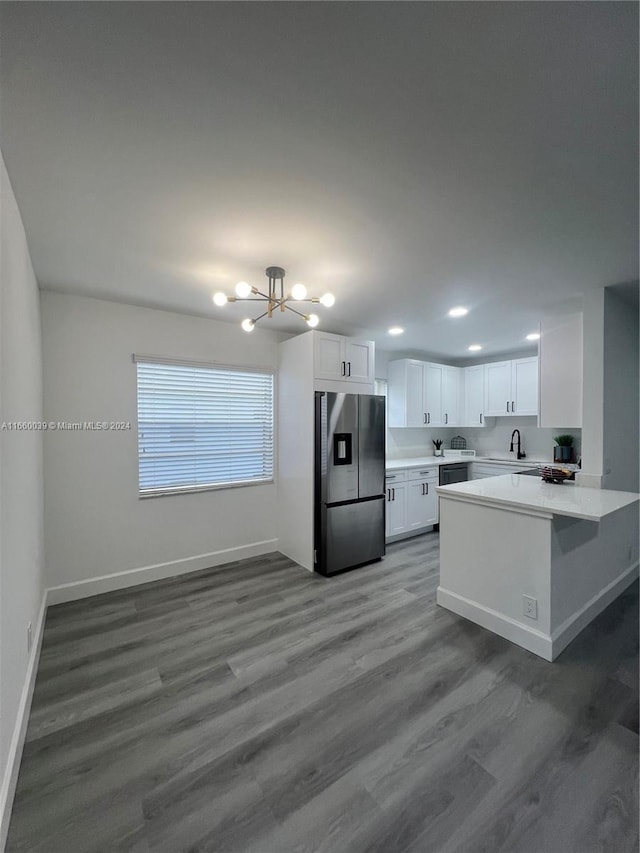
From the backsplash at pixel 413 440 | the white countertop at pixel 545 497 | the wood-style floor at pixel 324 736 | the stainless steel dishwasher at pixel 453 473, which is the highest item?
the backsplash at pixel 413 440

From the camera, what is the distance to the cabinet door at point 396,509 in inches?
172

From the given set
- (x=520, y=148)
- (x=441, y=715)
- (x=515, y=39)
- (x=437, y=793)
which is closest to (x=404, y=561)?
(x=441, y=715)

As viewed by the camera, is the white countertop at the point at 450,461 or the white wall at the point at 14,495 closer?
the white wall at the point at 14,495

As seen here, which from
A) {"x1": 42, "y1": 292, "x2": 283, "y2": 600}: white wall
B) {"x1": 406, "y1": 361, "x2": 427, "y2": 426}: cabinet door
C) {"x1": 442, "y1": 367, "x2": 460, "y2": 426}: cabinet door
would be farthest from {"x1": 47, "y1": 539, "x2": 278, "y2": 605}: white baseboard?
{"x1": 442, "y1": 367, "x2": 460, "y2": 426}: cabinet door

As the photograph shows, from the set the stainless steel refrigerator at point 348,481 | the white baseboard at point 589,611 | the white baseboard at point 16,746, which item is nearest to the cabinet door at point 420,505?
the stainless steel refrigerator at point 348,481

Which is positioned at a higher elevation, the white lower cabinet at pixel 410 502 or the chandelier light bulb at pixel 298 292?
the chandelier light bulb at pixel 298 292

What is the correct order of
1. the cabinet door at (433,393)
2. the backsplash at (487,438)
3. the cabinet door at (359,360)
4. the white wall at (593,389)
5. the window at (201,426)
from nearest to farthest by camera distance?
1. the white wall at (593,389)
2. the window at (201,426)
3. the cabinet door at (359,360)
4. the backsplash at (487,438)
5. the cabinet door at (433,393)

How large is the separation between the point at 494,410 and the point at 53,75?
18.7 ft

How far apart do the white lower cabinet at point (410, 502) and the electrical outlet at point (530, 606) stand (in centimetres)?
207

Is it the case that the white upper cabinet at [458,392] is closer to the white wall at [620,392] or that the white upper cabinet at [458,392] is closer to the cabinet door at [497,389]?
the cabinet door at [497,389]

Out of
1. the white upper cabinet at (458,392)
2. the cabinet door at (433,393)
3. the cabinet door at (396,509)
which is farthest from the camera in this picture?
the cabinet door at (433,393)

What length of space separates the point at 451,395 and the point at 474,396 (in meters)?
0.37

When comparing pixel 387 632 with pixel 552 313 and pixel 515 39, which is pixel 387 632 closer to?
pixel 515 39

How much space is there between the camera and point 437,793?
1.44 meters
